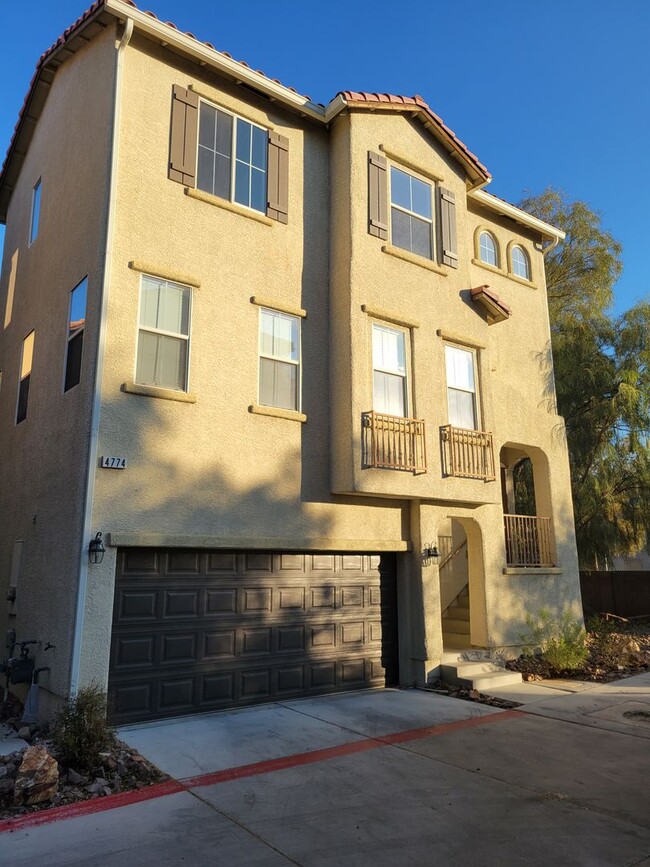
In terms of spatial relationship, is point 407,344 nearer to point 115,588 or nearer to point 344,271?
point 344,271

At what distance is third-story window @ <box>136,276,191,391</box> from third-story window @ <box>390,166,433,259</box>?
418 centimetres

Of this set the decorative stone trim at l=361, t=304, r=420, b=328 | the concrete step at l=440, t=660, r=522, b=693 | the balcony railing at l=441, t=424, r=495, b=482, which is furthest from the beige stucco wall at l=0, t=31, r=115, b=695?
the concrete step at l=440, t=660, r=522, b=693

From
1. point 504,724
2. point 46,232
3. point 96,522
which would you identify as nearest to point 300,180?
point 46,232

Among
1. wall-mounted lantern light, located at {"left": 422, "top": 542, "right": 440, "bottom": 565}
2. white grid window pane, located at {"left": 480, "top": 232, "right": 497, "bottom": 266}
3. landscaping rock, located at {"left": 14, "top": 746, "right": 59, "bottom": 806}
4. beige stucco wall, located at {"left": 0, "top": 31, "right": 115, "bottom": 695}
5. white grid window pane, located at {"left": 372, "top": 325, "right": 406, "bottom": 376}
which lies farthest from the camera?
white grid window pane, located at {"left": 480, "top": 232, "right": 497, "bottom": 266}

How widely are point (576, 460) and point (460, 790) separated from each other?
11762 mm

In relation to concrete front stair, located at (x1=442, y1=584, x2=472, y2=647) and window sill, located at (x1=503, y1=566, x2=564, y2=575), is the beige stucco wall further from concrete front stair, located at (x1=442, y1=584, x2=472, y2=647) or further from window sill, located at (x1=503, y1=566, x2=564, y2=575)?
window sill, located at (x1=503, y1=566, x2=564, y2=575)

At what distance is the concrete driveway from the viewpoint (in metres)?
4.55

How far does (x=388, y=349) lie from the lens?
10508 millimetres

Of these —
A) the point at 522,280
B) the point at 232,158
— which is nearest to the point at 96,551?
the point at 232,158

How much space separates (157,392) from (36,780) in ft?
14.6

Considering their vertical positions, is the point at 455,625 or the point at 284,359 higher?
the point at 284,359

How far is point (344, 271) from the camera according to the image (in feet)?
33.6

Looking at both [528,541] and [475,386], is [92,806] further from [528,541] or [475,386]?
[528,541]

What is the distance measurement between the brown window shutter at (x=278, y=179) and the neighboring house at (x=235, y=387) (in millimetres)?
44
